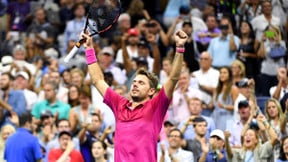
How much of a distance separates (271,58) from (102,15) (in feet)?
24.4

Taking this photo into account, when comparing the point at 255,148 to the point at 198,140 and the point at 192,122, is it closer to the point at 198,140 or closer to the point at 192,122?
the point at 198,140

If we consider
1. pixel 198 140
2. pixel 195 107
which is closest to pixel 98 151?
pixel 198 140

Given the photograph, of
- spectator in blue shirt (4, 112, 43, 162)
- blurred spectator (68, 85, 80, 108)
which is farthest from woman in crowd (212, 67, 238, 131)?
spectator in blue shirt (4, 112, 43, 162)

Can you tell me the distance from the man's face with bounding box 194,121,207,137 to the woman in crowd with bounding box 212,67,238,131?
1.41 metres

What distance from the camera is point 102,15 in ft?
37.8

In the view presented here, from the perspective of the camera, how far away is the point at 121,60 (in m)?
20.1

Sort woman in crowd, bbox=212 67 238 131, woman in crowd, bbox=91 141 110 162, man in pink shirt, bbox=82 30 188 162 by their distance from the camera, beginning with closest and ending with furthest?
man in pink shirt, bbox=82 30 188 162, woman in crowd, bbox=91 141 110 162, woman in crowd, bbox=212 67 238 131

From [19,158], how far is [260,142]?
3.32 metres

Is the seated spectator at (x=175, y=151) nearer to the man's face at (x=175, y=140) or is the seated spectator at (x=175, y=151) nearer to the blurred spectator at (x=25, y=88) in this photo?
the man's face at (x=175, y=140)

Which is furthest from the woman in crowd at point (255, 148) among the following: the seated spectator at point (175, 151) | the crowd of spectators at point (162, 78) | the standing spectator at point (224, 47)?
the standing spectator at point (224, 47)

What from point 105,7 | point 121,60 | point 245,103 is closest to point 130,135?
point 105,7

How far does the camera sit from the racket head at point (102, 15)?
37.4ft

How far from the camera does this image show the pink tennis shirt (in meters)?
10.7

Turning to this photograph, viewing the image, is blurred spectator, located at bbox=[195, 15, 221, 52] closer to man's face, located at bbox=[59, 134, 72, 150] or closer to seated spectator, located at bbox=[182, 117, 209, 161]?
seated spectator, located at bbox=[182, 117, 209, 161]
